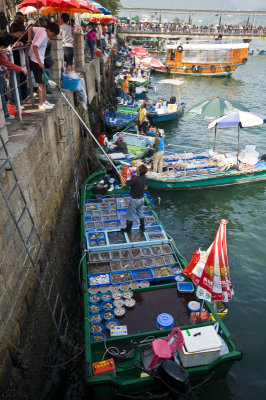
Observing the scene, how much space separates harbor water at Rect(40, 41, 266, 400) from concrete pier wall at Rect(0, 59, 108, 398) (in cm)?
87

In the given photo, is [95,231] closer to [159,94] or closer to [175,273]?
[175,273]

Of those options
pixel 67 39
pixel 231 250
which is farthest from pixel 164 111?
pixel 231 250

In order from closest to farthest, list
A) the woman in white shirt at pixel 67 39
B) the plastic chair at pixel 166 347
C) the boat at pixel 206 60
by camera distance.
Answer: the plastic chair at pixel 166 347 → the woman in white shirt at pixel 67 39 → the boat at pixel 206 60

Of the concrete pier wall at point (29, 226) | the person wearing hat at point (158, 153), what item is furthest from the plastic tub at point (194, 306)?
the person wearing hat at point (158, 153)

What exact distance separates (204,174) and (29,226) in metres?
9.84

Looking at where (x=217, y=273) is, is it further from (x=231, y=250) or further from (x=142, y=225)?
(x=231, y=250)

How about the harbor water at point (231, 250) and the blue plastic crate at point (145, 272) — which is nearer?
the harbor water at point (231, 250)

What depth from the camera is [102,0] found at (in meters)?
43.9

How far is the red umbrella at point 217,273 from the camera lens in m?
5.71

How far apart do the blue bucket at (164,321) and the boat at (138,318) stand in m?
0.02

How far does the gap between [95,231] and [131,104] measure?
16231mm

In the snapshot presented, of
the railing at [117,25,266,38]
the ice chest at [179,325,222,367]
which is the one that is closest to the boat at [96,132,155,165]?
the ice chest at [179,325,222,367]

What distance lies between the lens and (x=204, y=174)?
14.1m

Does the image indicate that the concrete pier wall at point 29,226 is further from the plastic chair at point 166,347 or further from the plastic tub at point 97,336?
the plastic chair at point 166,347
